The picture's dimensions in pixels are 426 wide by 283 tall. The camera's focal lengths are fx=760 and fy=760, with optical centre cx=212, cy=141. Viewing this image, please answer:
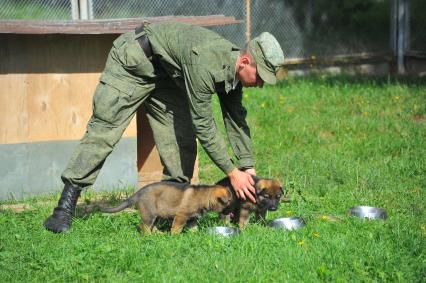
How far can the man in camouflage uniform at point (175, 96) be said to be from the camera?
6.69 meters

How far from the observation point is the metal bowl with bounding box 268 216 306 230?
23.9ft

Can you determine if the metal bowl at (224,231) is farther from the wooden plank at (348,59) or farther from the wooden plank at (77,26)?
the wooden plank at (348,59)

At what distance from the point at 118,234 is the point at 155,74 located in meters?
1.58

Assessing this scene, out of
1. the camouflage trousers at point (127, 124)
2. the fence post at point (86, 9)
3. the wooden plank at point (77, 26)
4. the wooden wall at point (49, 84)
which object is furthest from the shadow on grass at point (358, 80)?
the camouflage trousers at point (127, 124)

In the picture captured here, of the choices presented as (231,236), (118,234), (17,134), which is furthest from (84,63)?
(231,236)

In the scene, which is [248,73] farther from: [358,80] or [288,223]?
[358,80]

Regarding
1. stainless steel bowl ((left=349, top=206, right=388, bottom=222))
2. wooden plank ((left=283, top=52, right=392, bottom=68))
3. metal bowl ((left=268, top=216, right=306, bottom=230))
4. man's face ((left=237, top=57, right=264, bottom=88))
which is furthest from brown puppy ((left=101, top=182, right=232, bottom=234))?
wooden plank ((left=283, top=52, right=392, bottom=68))

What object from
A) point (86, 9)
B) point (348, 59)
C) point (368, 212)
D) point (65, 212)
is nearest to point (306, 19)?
point (348, 59)

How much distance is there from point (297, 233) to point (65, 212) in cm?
226

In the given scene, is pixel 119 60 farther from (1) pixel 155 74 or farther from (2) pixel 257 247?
(2) pixel 257 247

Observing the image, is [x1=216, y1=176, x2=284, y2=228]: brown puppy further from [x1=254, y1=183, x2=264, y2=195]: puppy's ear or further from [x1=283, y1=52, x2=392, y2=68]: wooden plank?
[x1=283, y1=52, x2=392, y2=68]: wooden plank

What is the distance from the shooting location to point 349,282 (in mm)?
5875

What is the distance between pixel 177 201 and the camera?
280 inches

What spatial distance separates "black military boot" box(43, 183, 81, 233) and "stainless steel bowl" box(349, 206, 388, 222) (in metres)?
2.82
